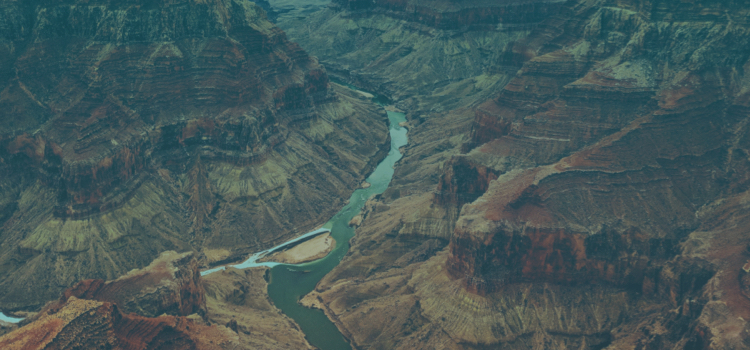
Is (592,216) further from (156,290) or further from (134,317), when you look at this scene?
(134,317)

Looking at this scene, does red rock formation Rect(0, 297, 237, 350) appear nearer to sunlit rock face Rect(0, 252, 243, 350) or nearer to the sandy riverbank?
sunlit rock face Rect(0, 252, 243, 350)

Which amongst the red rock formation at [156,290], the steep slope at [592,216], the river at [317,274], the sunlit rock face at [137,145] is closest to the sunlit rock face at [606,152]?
the steep slope at [592,216]

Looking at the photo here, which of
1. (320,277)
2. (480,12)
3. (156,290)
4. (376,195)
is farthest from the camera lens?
(480,12)

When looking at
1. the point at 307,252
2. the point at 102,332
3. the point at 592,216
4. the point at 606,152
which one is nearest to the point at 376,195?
the point at 307,252

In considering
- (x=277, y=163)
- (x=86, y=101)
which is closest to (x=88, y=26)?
(x=86, y=101)

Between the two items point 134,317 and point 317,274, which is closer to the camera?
point 134,317

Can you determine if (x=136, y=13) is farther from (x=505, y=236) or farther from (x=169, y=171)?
(x=505, y=236)
